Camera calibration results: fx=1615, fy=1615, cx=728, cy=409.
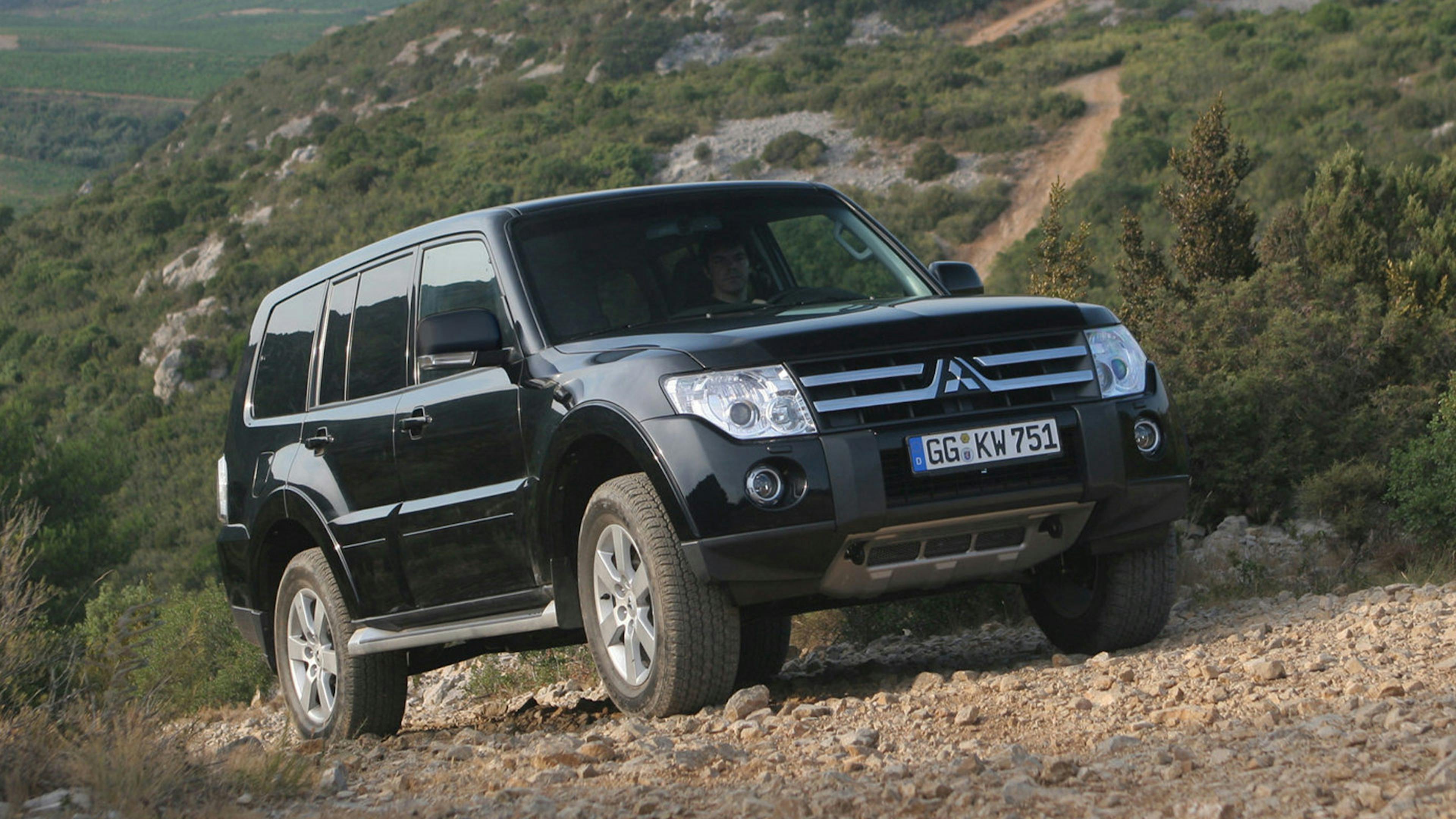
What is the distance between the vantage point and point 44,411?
4450cm

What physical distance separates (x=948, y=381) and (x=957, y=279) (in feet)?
4.72

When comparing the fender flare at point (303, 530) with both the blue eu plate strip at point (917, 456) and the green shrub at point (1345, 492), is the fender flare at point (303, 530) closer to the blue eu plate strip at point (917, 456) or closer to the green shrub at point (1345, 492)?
the blue eu plate strip at point (917, 456)

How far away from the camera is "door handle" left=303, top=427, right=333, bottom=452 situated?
6.64 meters

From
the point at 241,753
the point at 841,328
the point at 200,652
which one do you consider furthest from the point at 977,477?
the point at 200,652

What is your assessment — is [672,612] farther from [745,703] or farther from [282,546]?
[282,546]

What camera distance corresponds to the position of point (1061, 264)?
14.7 metres

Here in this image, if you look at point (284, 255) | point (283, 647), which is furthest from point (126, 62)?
point (283, 647)

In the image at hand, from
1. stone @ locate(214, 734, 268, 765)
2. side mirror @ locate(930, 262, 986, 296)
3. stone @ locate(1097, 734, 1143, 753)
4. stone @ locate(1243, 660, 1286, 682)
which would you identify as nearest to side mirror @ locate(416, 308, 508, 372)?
stone @ locate(214, 734, 268, 765)

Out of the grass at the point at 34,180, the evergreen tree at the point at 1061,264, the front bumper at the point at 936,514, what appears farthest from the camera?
the grass at the point at 34,180

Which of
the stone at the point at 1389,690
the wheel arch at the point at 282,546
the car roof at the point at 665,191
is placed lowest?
the stone at the point at 1389,690

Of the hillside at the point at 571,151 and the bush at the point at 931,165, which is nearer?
the hillside at the point at 571,151

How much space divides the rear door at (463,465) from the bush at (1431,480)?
18.3 feet

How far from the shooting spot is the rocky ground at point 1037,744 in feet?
12.2

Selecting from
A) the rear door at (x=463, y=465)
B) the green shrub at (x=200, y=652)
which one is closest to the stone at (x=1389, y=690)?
the rear door at (x=463, y=465)
